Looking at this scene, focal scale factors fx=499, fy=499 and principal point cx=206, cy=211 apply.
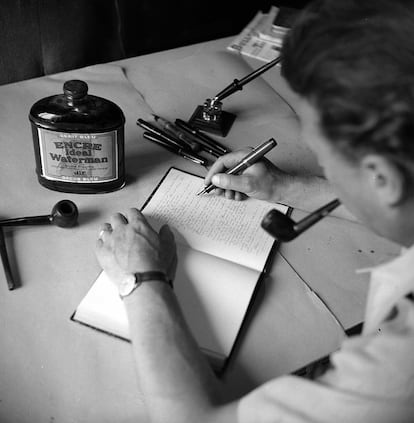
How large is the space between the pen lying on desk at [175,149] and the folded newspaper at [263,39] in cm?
55

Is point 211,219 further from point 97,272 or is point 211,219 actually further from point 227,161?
point 97,272

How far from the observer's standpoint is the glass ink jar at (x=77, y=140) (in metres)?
0.97

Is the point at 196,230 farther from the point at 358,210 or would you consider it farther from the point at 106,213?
the point at 358,210

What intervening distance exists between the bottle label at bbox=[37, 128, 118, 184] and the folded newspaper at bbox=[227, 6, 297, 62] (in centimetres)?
77

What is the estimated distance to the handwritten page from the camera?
975mm

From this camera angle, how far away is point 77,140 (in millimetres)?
989

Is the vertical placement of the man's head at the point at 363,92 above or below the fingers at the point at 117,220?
above

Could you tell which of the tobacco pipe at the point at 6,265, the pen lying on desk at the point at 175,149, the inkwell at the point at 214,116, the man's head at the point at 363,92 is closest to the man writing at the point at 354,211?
the man's head at the point at 363,92

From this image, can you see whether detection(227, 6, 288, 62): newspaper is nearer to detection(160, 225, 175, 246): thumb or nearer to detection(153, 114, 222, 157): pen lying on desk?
detection(153, 114, 222, 157): pen lying on desk

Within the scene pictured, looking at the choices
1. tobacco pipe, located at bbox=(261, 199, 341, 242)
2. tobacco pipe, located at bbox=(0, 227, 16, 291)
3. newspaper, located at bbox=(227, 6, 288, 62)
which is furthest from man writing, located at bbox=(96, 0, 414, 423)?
newspaper, located at bbox=(227, 6, 288, 62)

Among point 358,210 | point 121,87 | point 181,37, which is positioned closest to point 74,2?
point 121,87

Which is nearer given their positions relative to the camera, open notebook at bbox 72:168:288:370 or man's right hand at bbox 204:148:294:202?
open notebook at bbox 72:168:288:370

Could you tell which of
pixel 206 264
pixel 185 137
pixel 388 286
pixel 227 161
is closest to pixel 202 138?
pixel 185 137

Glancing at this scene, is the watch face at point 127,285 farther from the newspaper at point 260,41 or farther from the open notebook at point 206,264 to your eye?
the newspaper at point 260,41
